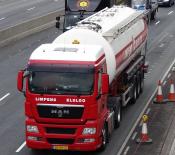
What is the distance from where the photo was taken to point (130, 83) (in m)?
23.7

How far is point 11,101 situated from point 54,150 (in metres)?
6.99

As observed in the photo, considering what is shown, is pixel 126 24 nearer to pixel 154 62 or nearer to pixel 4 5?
pixel 154 62

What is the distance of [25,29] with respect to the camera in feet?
142

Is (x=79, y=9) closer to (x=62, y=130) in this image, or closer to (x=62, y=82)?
(x=62, y=82)

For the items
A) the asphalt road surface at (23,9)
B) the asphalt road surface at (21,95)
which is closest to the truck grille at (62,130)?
the asphalt road surface at (21,95)

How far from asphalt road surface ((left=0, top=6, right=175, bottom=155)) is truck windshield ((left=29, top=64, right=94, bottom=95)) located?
2.17 meters

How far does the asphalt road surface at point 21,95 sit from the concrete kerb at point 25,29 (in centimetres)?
47

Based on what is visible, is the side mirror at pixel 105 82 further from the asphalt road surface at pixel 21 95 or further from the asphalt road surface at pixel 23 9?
the asphalt road surface at pixel 23 9

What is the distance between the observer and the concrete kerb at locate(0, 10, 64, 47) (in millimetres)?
39562

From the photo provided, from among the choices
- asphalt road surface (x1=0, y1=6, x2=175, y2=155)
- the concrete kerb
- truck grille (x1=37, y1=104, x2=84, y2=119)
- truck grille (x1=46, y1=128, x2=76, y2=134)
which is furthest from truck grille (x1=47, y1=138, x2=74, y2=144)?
the concrete kerb

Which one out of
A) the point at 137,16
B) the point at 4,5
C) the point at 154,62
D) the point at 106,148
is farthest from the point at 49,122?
the point at 4,5

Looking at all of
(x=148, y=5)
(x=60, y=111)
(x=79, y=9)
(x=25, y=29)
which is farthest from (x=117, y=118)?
(x=148, y=5)

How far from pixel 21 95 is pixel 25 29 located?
1772 centimetres

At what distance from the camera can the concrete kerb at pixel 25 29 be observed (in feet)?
130
